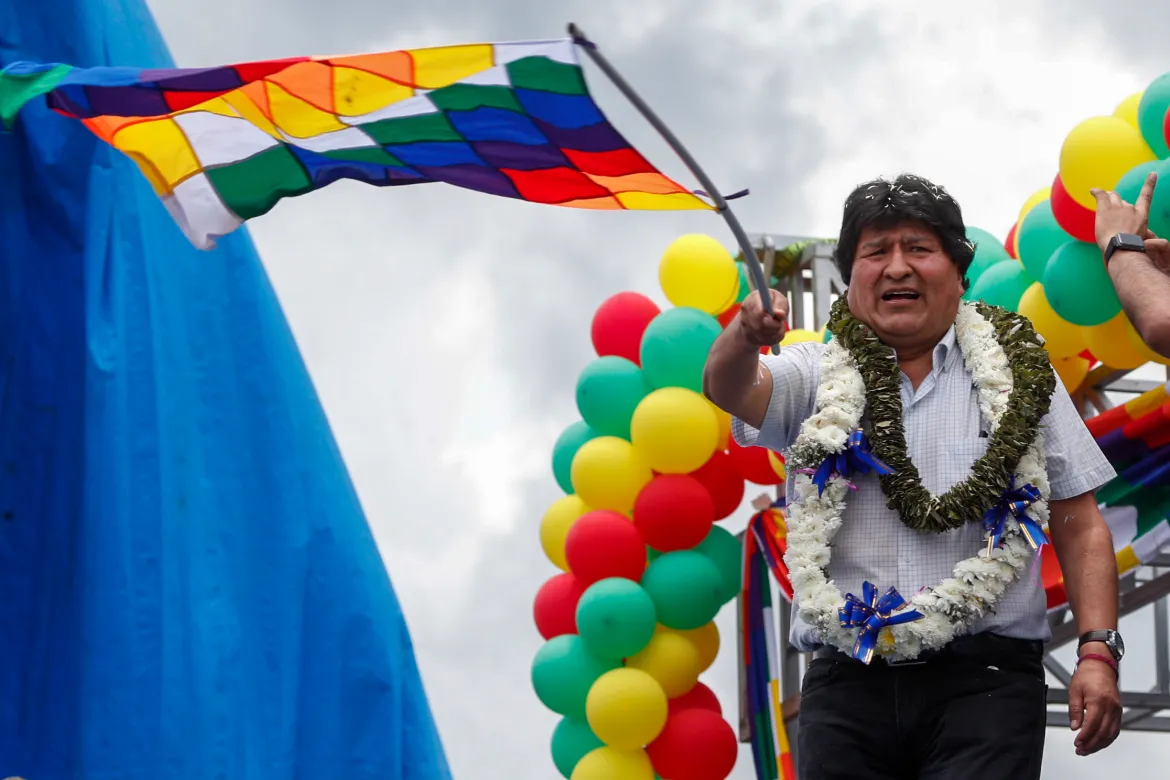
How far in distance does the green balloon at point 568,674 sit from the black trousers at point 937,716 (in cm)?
407

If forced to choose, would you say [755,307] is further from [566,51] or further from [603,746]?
[603,746]

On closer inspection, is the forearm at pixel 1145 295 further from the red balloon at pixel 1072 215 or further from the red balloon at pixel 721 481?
the red balloon at pixel 721 481

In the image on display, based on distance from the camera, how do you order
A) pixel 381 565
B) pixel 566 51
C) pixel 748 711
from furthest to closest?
1. pixel 748 711
2. pixel 381 565
3. pixel 566 51

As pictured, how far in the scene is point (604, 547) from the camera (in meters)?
5.98

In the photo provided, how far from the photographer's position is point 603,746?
239 inches

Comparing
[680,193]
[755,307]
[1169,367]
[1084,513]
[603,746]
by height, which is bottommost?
[603,746]

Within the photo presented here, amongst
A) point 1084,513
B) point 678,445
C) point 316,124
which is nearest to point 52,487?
point 316,124

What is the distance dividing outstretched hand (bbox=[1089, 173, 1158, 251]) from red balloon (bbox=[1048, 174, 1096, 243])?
229 centimetres

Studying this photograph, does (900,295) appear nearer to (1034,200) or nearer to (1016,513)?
(1016,513)

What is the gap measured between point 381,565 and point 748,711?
422 cm

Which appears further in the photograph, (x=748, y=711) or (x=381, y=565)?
(x=748, y=711)

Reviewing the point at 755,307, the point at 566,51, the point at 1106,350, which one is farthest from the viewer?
the point at 1106,350

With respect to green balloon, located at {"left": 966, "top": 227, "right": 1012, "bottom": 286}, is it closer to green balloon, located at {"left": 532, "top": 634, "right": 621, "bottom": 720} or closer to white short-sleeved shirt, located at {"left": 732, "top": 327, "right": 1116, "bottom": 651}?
green balloon, located at {"left": 532, "top": 634, "right": 621, "bottom": 720}

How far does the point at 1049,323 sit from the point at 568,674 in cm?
239
